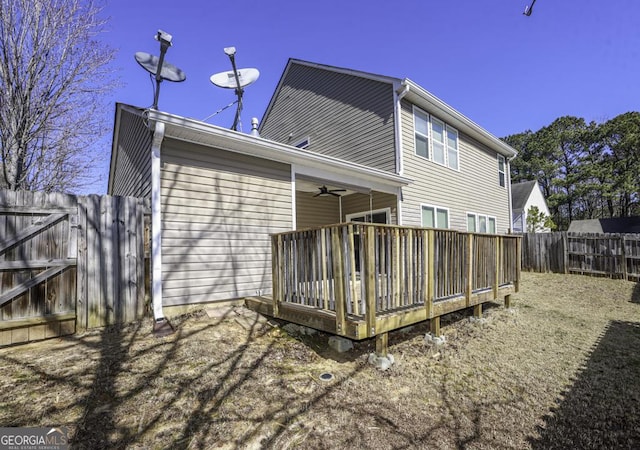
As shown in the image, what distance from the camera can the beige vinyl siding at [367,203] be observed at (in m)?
8.63

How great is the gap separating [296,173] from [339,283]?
3560mm

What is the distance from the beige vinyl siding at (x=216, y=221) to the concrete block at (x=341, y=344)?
2081 millimetres

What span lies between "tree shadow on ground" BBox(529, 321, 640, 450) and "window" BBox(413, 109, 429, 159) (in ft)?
20.8

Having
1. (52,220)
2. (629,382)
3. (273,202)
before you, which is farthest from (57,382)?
(629,382)

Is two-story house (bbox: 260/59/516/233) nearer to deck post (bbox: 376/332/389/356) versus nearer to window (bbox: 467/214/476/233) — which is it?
window (bbox: 467/214/476/233)

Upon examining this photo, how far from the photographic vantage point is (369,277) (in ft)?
11.0

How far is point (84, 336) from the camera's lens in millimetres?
3893

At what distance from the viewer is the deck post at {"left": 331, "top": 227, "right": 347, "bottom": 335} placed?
11.1 ft

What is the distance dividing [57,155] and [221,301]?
838 cm

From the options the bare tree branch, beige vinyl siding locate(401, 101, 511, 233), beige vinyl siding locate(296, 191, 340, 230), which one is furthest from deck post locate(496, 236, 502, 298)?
the bare tree branch

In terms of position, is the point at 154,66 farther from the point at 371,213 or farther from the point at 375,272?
the point at 371,213

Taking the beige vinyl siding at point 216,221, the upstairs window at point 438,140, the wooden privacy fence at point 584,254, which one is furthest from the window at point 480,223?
the beige vinyl siding at point 216,221

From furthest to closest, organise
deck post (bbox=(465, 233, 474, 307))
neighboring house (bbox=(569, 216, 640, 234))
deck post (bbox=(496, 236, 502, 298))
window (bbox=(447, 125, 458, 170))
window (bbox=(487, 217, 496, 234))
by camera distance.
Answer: neighboring house (bbox=(569, 216, 640, 234)), window (bbox=(487, 217, 496, 234)), window (bbox=(447, 125, 458, 170)), deck post (bbox=(496, 236, 502, 298)), deck post (bbox=(465, 233, 474, 307))

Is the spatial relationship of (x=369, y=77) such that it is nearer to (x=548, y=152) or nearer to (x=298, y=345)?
(x=298, y=345)
